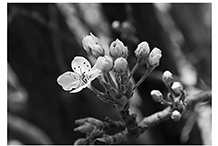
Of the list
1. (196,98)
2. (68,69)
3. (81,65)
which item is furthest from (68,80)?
(68,69)

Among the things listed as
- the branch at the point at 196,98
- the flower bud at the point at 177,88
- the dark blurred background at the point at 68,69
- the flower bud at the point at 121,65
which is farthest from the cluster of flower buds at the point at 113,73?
the dark blurred background at the point at 68,69

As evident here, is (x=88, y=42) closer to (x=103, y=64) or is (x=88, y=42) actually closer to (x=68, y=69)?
(x=103, y=64)

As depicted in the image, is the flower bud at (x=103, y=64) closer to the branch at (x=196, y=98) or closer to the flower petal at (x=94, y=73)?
the flower petal at (x=94, y=73)

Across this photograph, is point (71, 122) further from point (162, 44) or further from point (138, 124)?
point (138, 124)

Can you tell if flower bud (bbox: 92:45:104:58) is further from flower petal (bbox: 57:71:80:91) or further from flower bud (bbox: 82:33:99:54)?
flower petal (bbox: 57:71:80:91)

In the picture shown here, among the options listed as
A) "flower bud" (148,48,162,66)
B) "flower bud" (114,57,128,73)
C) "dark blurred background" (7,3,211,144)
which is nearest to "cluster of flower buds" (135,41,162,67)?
"flower bud" (148,48,162,66)
